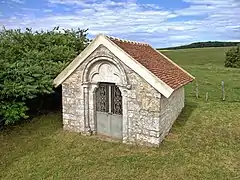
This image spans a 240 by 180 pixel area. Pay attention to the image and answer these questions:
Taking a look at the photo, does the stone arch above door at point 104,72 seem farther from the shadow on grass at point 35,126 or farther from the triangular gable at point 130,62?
the shadow on grass at point 35,126

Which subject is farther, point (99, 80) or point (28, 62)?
point (28, 62)

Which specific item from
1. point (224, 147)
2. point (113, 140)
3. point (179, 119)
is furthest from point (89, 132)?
point (224, 147)

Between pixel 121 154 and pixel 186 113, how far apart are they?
21.9 ft

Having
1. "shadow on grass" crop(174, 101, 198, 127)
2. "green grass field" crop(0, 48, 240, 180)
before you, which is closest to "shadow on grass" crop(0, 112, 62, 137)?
"green grass field" crop(0, 48, 240, 180)

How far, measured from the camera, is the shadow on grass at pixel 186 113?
14.0 metres

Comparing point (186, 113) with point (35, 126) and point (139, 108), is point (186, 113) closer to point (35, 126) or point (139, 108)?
point (139, 108)

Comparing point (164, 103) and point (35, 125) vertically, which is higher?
point (164, 103)

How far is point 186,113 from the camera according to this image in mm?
15930

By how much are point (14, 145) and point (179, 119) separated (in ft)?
28.1

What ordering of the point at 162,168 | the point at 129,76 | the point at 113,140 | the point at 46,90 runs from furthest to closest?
1. the point at 46,90
2. the point at 113,140
3. the point at 129,76
4. the point at 162,168

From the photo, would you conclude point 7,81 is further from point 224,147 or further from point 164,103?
point 224,147

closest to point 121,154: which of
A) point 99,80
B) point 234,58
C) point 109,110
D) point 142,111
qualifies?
point 142,111

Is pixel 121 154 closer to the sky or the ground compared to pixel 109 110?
closer to the ground

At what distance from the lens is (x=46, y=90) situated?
1291 cm
